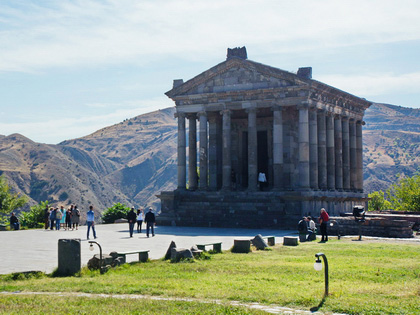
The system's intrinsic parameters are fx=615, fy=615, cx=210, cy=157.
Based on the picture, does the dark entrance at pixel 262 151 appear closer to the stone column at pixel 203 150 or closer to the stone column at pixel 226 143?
the stone column at pixel 203 150

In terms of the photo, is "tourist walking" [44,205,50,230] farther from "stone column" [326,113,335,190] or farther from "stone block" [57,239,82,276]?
"stone block" [57,239,82,276]

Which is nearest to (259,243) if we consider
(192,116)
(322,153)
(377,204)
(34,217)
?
(322,153)

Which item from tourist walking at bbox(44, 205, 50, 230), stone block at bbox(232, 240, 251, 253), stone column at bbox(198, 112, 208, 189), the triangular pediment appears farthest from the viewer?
stone column at bbox(198, 112, 208, 189)

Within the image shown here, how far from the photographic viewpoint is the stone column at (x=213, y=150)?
46.5 m

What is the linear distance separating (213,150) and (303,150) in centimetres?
859

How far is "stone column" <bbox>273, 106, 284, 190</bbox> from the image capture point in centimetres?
4138

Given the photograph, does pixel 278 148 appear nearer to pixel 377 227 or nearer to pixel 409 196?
pixel 377 227

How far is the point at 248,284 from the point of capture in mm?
Result: 14203

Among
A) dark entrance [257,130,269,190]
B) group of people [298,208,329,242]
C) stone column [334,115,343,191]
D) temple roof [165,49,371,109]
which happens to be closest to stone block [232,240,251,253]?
group of people [298,208,329,242]

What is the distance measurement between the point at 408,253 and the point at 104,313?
43.9ft

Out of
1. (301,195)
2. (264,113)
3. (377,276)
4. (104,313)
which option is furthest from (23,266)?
(264,113)

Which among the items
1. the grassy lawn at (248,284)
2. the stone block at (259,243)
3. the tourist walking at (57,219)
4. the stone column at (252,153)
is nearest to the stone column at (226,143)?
the stone column at (252,153)

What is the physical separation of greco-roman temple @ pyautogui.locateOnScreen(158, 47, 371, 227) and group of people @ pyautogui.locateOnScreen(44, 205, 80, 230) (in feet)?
19.4

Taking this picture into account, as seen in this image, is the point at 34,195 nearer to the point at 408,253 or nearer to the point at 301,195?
the point at 301,195
